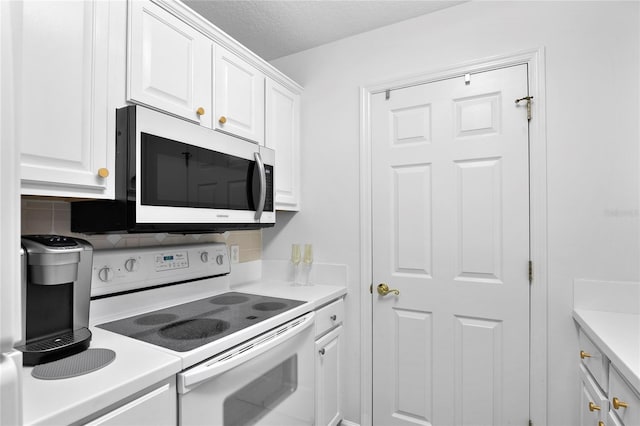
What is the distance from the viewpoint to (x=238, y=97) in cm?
174

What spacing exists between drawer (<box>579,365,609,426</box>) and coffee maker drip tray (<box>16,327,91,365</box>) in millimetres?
1743

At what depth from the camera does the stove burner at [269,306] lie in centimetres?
160

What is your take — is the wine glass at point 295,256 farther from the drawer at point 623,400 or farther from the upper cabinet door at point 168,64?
the drawer at point 623,400

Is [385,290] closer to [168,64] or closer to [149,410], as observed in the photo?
[149,410]

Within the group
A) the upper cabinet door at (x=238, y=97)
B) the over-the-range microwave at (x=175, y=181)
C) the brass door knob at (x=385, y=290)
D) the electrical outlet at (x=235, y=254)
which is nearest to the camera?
the over-the-range microwave at (x=175, y=181)

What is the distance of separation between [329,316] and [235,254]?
0.73 m

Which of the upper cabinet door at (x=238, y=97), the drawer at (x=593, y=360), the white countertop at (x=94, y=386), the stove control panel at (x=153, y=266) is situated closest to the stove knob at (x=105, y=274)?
the stove control panel at (x=153, y=266)

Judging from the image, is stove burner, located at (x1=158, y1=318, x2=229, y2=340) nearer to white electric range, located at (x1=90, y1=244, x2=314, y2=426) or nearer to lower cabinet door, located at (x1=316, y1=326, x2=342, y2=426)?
white electric range, located at (x1=90, y1=244, x2=314, y2=426)

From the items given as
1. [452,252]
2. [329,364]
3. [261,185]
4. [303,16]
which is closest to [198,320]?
[261,185]

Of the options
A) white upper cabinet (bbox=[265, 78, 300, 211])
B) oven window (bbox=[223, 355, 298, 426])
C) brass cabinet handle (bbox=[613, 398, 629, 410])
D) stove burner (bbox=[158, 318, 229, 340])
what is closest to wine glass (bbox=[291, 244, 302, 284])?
white upper cabinet (bbox=[265, 78, 300, 211])

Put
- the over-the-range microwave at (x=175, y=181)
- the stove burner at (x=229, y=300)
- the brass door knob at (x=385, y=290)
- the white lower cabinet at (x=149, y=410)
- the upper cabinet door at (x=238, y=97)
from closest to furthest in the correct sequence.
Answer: the white lower cabinet at (x=149, y=410) → the over-the-range microwave at (x=175, y=181) → the upper cabinet door at (x=238, y=97) → the stove burner at (x=229, y=300) → the brass door knob at (x=385, y=290)

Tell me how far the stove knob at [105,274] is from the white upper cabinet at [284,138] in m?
0.93

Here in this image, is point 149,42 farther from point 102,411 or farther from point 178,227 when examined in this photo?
point 102,411

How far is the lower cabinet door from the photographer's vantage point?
1.80 metres
